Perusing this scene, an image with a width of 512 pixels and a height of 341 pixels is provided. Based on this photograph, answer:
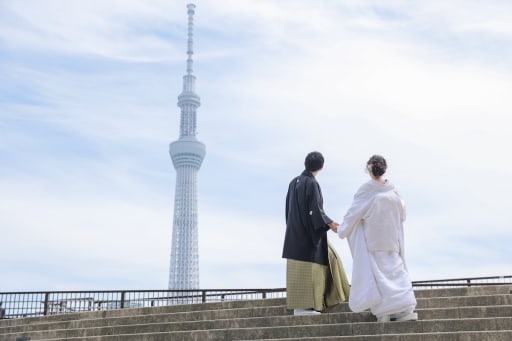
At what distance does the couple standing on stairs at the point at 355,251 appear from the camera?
7.39 meters

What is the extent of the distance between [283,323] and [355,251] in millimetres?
1601

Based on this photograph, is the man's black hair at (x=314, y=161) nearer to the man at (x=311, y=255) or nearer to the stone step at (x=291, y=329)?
the man at (x=311, y=255)

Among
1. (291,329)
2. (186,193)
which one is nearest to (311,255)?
(291,329)

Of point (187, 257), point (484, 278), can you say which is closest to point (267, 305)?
point (484, 278)

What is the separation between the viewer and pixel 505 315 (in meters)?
8.04

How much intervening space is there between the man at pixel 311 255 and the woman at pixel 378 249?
2.90 feet

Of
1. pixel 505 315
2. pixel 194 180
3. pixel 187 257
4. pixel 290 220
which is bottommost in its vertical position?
pixel 505 315

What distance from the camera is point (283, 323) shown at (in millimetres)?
8672

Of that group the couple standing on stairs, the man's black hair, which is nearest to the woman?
the couple standing on stairs

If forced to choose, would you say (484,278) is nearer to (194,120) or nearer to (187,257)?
(187,257)

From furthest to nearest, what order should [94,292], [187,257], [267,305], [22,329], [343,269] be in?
[187,257]
[94,292]
[22,329]
[267,305]
[343,269]

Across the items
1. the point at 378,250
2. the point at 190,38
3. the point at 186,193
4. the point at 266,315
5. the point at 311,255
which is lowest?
the point at 266,315

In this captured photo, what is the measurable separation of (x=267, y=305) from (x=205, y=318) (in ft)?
3.28

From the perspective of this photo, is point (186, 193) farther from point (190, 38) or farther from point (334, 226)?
point (334, 226)
